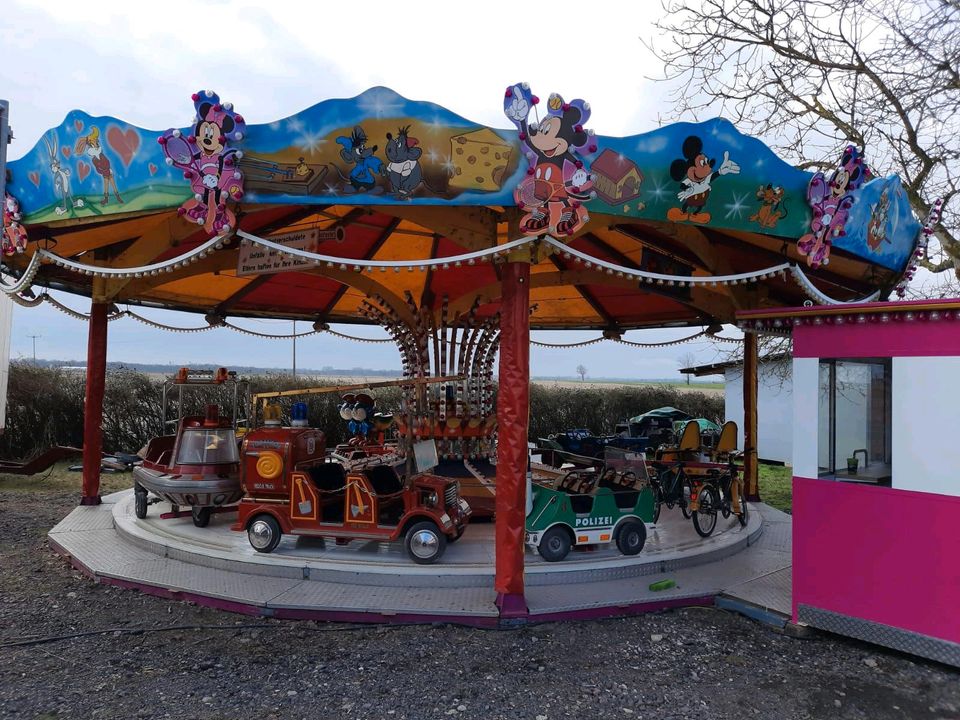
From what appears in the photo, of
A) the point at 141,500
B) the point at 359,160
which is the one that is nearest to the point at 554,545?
the point at 359,160

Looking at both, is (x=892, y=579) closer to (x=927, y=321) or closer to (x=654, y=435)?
(x=927, y=321)

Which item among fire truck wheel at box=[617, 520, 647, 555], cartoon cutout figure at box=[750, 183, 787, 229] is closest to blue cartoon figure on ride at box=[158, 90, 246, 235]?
cartoon cutout figure at box=[750, 183, 787, 229]

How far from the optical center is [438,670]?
183 inches

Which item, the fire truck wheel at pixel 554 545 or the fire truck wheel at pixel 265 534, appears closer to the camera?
the fire truck wheel at pixel 554 545

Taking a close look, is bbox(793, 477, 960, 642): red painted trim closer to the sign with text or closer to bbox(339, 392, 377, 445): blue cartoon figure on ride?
the sign with text

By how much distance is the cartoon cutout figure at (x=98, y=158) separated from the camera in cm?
574

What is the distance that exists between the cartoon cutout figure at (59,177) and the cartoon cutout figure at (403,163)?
317 centimetres

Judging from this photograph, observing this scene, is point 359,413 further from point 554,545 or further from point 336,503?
point 554,545

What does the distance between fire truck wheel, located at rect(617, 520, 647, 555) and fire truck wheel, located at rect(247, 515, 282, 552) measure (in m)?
3.47

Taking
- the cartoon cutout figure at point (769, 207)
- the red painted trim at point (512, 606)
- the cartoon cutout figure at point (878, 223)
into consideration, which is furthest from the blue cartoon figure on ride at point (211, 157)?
the cartoon cutout figure at point (878, 223)

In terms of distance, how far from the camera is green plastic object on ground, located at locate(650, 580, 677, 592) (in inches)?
238

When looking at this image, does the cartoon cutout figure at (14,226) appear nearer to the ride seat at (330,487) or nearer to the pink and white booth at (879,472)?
the ride seat at (330,487)

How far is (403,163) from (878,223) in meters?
5.37

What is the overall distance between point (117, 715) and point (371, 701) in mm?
1529
